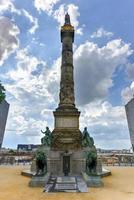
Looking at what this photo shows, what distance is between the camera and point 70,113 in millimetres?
30703

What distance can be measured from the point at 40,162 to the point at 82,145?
278 inches

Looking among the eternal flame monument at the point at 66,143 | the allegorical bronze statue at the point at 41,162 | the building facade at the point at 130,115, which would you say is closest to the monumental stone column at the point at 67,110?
the eternal flame monument at the point at 66,143

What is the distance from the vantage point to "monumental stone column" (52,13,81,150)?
29.7 meters

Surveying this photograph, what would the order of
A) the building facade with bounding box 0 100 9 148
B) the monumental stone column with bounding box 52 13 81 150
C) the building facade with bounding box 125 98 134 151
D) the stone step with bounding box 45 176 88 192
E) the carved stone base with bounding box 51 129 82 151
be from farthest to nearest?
the building facade with bounding box 0 100 9 148 → the building facade with bounding box 125 98 134 151 → the monumental stone column with bounding box 52 13 81 150 → the carved stone base with bounding box 51 129 82 151 → the stone step with bounding box 45 176 88 192

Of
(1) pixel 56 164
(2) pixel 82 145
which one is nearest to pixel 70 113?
→ (2) pixel 82 145

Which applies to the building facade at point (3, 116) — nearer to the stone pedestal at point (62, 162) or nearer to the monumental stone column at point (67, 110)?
the monumental stone column at point (67, 110)

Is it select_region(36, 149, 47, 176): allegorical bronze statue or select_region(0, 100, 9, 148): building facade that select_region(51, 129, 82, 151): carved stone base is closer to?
select_region(36, 149, 47, 176): allegorical bronze statue

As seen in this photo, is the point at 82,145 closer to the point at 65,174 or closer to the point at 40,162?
the point at 65,174

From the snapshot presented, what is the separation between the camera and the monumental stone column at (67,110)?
29688mm

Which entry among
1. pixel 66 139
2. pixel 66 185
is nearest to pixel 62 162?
pixel 66 139

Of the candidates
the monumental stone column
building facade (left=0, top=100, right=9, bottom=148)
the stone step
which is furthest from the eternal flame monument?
building facade (left=0, top=100, right=9, bottom=148)

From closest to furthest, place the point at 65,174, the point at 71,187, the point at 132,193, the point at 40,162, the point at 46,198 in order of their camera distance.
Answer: the point at 46,198
the point at 132,193
the point at 71,187
the point at 40,162
the point at 65,174

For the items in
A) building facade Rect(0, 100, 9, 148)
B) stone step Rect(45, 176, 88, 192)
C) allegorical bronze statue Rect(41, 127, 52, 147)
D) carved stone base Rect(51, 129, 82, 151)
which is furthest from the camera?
building facade Rect(0, 100, 9, 148)

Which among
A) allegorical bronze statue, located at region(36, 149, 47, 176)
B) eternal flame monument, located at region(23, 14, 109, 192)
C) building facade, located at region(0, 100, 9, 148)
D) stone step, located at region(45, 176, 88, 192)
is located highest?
building facade, located at region(0, 100, 9, 148)
